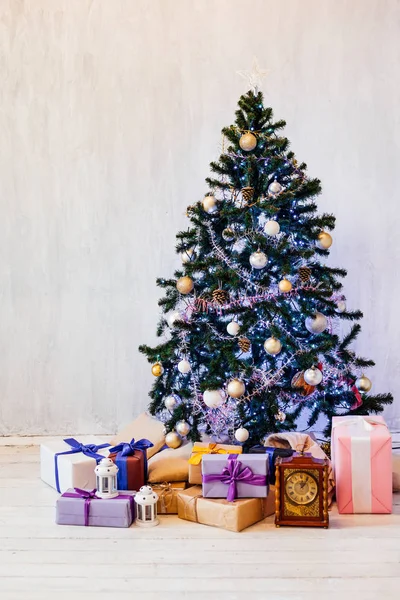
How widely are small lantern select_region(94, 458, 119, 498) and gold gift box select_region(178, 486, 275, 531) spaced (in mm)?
222

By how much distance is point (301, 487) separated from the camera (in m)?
2.22

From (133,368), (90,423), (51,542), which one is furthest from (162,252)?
(51,542)

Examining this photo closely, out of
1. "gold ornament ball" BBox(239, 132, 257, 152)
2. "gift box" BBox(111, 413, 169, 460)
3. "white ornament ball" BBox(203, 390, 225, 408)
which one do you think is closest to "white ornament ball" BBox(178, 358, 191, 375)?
"white ornament ball" BBox(203, 390, 225, 408)

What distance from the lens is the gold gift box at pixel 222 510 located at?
7.20 ft

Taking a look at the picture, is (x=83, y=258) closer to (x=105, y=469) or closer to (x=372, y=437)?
(x=105, y=469)

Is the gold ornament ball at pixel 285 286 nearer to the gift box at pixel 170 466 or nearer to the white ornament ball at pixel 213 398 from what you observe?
the white ornament ball at pixel 213 398

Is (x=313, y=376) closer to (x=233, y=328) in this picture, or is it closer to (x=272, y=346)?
(x=272, y=346)

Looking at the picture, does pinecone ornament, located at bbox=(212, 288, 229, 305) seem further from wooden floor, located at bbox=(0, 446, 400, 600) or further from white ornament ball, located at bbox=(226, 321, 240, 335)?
wooden floor, located at bbox=(0, 446, 400, 600)

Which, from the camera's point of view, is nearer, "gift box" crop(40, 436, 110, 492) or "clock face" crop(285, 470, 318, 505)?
"clock face" crop(285, 470, 318, 505)

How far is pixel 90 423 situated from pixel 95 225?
0.94m

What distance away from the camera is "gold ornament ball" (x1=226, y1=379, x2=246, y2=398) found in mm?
2543

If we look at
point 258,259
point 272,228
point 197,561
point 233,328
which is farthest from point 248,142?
point 197,561

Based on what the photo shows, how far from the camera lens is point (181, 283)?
263 cm

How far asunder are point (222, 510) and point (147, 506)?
24 cm
